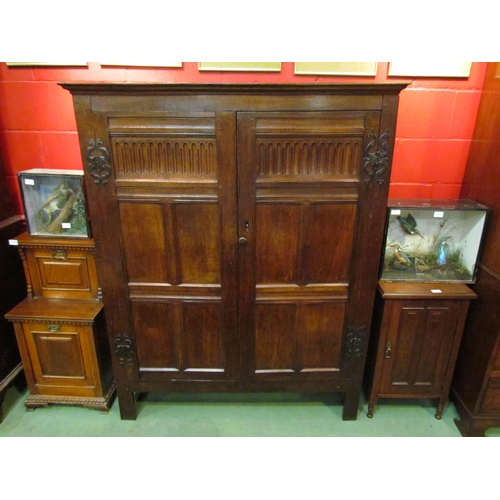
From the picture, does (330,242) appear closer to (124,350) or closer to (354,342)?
(354,342)

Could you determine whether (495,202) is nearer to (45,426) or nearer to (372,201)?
(372,201)

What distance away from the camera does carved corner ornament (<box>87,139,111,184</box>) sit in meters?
1.65

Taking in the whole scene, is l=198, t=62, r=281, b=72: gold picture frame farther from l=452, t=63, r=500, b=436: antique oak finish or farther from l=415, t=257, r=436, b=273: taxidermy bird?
l=415, t=257, r=436, b=273: taxidermy bird

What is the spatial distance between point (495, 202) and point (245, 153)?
1.38 meters

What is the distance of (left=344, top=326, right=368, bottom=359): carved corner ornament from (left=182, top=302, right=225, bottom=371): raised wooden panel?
702mm

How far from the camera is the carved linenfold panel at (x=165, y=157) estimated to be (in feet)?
5.40

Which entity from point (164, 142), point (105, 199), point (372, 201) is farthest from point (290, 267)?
point (105, 199)

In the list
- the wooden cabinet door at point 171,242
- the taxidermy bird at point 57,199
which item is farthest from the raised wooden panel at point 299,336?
the taxidermy bird at point 57,199

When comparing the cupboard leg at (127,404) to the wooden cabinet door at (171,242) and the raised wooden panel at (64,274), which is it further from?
the raised wooden panel at (64,274)

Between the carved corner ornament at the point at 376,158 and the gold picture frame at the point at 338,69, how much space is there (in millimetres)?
629

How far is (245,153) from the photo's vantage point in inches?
64.7

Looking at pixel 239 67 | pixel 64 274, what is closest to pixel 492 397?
pixel 239 67

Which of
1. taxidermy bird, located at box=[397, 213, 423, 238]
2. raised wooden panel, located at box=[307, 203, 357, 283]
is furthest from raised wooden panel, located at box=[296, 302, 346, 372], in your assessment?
taxidermy bird, located at box=[397, 213, 423, 238]

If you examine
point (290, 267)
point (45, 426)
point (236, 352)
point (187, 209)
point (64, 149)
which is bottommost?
point (45, 426)
